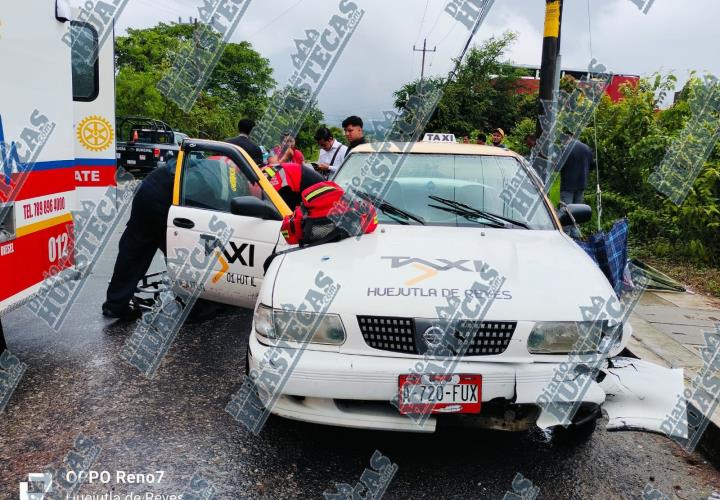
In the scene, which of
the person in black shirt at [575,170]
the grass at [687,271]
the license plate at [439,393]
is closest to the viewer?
the license plate at [439,393]

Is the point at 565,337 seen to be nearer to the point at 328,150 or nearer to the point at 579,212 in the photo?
the point at 579,212

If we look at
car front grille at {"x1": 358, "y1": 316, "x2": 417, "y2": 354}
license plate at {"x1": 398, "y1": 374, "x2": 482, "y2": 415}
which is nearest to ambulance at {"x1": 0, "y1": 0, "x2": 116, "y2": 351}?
car front grille at {"x1": 358, "y1": 316, "x2": 417, "y2": 354}

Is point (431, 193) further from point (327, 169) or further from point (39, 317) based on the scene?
point (327, 169)

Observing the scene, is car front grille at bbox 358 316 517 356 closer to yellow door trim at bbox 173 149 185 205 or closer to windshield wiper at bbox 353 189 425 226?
windshield wiper at bbox 353 189 425 226

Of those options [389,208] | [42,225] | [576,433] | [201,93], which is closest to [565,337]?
[576,433]

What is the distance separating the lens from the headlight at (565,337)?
297 centimetres

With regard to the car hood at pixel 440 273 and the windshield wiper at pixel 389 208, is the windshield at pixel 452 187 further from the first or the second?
the car hood at pixel 440 273

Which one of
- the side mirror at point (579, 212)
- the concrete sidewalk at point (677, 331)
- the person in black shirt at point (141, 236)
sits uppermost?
the side mirror at point (579, 212)

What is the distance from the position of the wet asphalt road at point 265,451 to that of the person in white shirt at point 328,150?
4718 mm

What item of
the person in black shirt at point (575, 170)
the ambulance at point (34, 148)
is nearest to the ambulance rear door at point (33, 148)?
the ambulance at point (34, 148)

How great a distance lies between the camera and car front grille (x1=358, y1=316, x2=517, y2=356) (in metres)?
2.95

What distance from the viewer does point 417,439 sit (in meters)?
3.53

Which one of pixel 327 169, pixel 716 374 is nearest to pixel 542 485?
pixel 716 374

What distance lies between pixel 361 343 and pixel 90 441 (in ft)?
5.26
